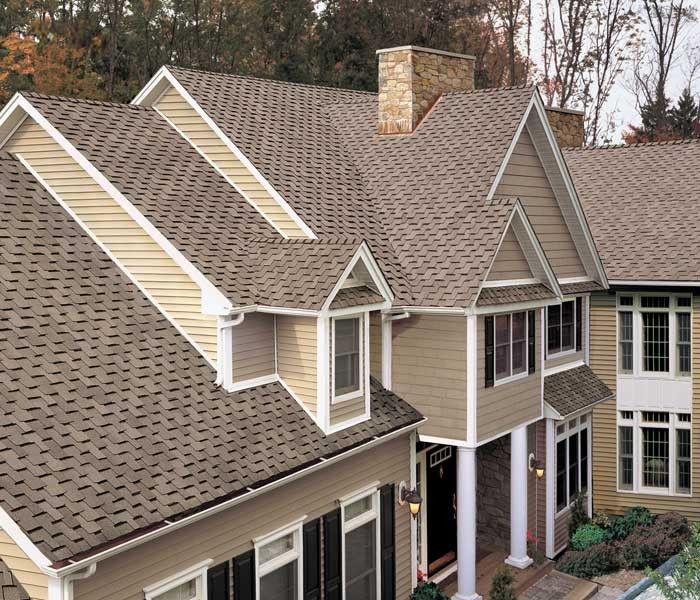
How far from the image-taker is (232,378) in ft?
39.6

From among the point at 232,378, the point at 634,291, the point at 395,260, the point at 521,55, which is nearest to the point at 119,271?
the point at 232,378

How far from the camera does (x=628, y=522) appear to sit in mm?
18391

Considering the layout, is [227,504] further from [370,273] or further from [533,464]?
[533,464]

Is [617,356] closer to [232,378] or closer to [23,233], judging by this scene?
[232,378]

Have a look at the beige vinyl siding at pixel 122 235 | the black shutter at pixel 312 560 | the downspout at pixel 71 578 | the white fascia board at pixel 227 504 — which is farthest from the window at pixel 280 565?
the downspout at pixel 71 578

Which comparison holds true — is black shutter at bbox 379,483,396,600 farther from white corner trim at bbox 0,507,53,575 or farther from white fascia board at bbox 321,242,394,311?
white corner trim at bbox 0,507,53,575

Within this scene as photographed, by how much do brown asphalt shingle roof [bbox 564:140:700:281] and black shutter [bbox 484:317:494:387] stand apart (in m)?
5.90

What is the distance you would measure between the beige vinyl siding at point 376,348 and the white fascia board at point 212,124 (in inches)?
71.7

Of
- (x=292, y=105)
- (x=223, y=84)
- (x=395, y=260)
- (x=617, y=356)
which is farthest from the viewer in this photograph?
(x=617, y=356)

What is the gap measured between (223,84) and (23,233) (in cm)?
644

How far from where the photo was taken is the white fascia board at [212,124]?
1438cm

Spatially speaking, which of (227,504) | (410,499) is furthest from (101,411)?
(410,499)

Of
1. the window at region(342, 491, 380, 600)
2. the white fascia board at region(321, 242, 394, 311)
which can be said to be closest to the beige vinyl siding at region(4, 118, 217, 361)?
the white fascia board at region(321, 242, 394, 311)

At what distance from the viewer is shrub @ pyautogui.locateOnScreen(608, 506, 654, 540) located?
18.0m
